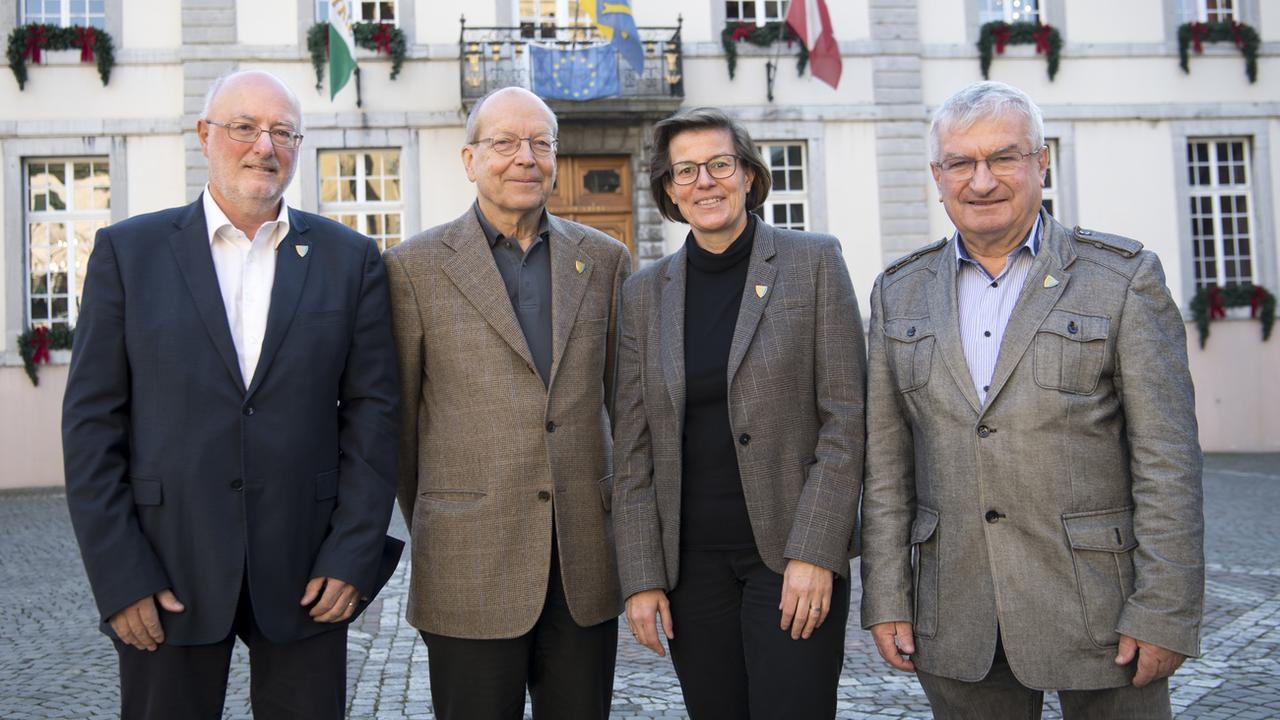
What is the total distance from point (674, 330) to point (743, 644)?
2.77ft

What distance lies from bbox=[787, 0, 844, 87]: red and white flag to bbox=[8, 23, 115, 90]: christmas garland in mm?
9045

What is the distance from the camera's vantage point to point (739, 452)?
280 centimetres

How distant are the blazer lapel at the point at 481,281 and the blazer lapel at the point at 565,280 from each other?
0.05 meters

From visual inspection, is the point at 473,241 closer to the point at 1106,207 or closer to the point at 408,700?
the point at 408,700

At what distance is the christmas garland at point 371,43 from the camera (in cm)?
1447

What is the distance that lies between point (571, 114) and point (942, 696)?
12.6m

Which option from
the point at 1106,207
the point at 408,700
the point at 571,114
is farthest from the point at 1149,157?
the point at 408,700

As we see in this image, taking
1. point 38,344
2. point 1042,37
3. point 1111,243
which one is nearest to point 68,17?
point 38,344

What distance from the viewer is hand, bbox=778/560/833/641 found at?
8.81ft

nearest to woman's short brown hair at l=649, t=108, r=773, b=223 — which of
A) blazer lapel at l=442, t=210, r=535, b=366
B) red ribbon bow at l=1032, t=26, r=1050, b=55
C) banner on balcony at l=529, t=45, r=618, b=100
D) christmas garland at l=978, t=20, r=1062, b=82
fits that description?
blazer lapel at l=442, t=210, r=535, b=366

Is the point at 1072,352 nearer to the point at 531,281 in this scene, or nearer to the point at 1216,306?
the point at 531,281

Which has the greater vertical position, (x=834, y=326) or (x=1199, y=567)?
(x=834, y=326)

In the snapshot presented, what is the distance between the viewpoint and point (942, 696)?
Result: 263 centimetres

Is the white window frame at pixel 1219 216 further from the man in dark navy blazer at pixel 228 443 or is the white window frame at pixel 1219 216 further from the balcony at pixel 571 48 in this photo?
the man in dark navy blazer at pixel 228 443
